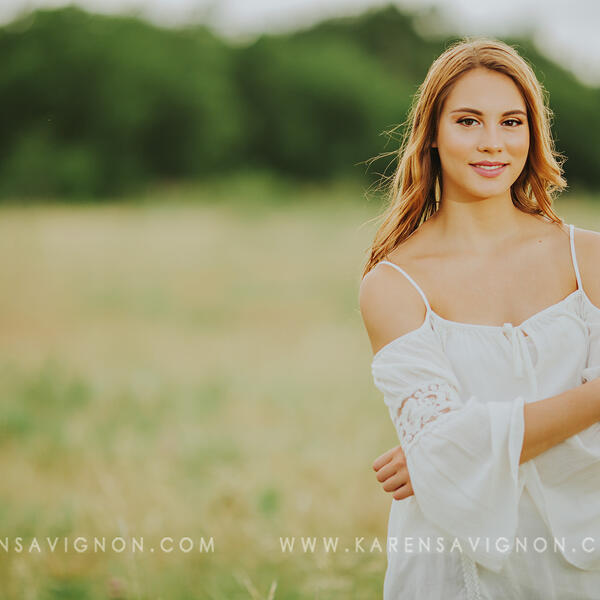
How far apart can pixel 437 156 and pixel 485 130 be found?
242mm

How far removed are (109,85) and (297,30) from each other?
13088 millimetres

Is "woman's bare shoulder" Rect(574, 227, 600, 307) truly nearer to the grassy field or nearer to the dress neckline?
the dress neckline

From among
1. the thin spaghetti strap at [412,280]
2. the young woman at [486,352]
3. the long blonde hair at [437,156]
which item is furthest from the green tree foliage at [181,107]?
the thin spaghetti strap at [412,280]

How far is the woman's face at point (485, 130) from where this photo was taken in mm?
1920

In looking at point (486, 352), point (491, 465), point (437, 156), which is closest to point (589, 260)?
point (486, 352)

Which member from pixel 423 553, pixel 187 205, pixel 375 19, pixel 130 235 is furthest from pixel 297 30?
pixel 423 553

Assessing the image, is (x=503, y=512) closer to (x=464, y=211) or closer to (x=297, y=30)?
(x=464, y=211)

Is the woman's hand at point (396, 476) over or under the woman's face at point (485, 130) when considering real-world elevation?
under

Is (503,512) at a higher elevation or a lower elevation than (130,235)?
higher

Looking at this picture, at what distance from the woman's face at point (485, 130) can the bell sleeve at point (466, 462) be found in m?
0.54

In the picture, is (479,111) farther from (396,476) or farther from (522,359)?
(396,476)

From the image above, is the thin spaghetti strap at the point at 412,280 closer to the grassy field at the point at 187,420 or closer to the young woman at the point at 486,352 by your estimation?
the young woman at the point at 486,352

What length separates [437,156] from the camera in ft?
7.03

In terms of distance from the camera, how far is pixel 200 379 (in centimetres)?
706
